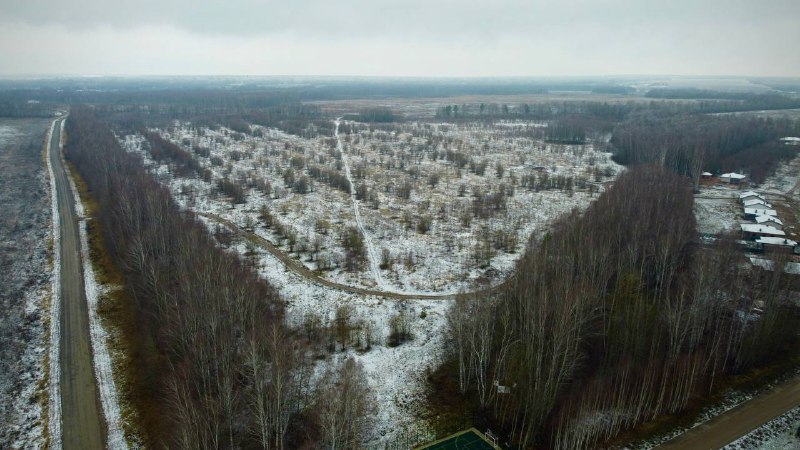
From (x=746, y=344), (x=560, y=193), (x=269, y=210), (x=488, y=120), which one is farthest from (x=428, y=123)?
(x=746, y=344)

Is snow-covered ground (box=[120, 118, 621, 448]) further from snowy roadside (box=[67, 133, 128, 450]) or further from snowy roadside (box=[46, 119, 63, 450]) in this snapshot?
snowy roadside (box=[46, 119, 63, 450])

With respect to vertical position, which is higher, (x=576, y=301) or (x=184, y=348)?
(x=576, y=301)

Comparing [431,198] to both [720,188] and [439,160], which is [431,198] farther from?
[720,188]

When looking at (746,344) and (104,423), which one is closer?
(104,423)

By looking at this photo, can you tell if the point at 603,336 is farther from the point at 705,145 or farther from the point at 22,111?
the point at 22,111

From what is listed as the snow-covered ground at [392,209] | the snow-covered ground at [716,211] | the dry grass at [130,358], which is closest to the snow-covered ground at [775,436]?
the snow-covered ground at [392,209]

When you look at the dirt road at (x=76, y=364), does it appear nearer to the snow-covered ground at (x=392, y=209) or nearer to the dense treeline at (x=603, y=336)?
the snow-covered ground at (x=392, y=209)
